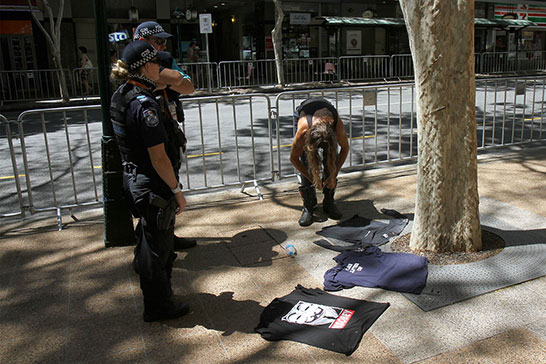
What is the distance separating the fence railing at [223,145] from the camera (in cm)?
638

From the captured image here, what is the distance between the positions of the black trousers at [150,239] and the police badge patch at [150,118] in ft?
1.25

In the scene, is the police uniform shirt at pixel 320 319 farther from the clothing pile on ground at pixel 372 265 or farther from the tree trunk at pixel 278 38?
the tree trunk at pixel 278 38

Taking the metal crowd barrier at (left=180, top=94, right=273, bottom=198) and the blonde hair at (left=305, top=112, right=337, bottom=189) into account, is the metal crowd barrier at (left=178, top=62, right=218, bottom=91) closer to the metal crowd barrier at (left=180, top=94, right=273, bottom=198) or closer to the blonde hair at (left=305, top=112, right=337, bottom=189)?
the metal crowd barrier at (left=180, top=94, right=273, bottom=198)

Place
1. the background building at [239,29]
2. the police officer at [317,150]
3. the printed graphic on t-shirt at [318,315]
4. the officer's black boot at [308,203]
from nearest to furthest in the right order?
the printed graphic on t-shirt at [318,315] < the police officer at [317,150] < the officer's black boot at [308,203] < the background building at [239,29]

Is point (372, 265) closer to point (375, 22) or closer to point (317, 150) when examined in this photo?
point (317, 150)

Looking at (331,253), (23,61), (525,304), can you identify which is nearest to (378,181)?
(331,253)

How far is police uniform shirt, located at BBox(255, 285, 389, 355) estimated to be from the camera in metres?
3.22

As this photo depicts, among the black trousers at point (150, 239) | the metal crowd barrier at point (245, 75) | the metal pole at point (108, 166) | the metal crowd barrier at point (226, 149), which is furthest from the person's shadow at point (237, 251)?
the metal crowd barrier at point (245, 75)

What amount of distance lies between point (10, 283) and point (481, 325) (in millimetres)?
3753

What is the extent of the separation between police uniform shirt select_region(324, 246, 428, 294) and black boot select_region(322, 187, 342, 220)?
109 cm

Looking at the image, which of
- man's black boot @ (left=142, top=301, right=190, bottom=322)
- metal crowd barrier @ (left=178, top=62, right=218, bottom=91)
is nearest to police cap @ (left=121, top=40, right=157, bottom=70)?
man's black boot @ (left=142, top=301, right=190, bottom=322)

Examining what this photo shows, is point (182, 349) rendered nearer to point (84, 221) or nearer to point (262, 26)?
point (84, 221)

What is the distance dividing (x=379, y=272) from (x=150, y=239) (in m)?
1.88

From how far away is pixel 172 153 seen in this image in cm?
375
